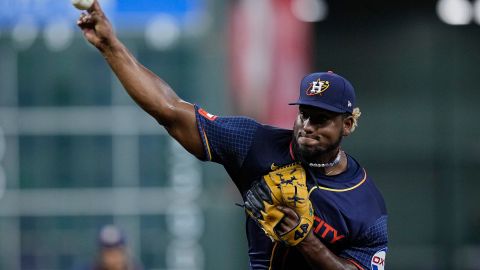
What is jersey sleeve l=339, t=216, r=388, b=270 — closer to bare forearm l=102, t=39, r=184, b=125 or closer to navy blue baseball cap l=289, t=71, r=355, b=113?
navy blue baseball cap l=289, t=71, r=355, b=113

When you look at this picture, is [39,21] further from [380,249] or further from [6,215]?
[380,249]

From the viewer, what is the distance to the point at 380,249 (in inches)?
252

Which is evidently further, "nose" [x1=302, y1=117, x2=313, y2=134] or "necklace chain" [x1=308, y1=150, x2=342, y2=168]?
"necklace chain" [x1=308, y1=150, x2=342, y2=168]

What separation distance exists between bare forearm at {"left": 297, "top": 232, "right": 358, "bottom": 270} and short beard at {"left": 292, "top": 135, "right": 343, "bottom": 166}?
397 mm

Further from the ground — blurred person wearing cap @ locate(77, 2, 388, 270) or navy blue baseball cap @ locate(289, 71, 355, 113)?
navy blue baseball cap @ locate(289, 71, 355, 113)

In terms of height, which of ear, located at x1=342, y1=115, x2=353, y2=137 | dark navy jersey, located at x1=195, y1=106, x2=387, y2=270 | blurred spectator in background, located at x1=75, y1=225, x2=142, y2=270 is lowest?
blurred spectator in background, located at x1=75, y1=225, x2=142, y2=270

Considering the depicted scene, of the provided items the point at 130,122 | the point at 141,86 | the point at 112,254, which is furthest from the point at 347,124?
the point at 130,122

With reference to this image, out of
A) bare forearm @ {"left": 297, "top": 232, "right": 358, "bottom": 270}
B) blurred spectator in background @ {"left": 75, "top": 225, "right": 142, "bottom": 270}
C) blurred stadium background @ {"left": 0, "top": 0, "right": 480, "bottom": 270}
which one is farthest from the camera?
blurred stadium background @ {"left": 0, "top": 0, "right": 480, "bottom": 270}

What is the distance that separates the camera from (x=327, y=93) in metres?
6.09

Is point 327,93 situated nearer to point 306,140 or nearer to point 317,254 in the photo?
point 306,140

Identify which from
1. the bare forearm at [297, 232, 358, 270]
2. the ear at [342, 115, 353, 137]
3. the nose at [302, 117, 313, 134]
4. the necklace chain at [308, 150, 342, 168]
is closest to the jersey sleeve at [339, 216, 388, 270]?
the bare forearm at [297, 232, 358, 270]

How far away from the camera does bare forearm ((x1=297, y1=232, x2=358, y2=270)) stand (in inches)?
238

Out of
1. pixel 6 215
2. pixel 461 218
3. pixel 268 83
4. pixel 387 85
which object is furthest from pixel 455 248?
pixel 6 215

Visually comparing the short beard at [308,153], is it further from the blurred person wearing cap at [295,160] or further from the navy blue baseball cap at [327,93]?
the navy blue baseball cap at [327,93]
